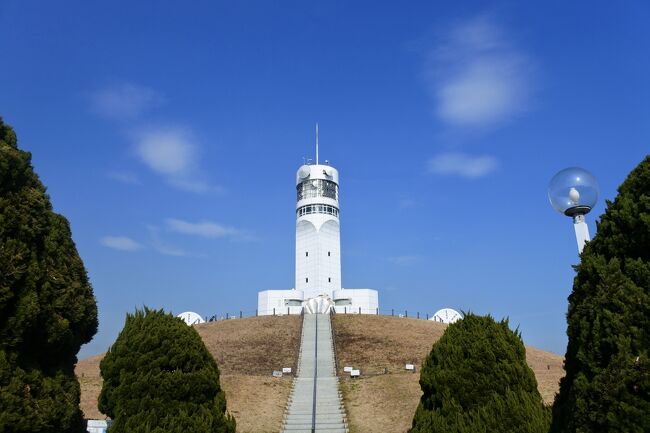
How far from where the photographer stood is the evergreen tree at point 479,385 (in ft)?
55.7

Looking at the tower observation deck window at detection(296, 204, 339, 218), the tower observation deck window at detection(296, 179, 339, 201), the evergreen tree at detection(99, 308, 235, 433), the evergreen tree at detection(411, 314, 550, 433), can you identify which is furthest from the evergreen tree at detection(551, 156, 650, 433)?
the tower observation deck window at detection(296, 179, 339, 201)

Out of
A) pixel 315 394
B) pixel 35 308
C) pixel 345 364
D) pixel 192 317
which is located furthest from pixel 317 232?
pixel 35 308

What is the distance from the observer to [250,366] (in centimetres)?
4184

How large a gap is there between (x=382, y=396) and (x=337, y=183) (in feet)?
184

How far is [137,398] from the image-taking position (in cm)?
1691

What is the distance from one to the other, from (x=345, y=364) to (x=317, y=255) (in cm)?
3758

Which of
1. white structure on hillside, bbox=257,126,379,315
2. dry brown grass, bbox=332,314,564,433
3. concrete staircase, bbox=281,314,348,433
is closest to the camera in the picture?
concrete staircase, bbox=281,314,348,433

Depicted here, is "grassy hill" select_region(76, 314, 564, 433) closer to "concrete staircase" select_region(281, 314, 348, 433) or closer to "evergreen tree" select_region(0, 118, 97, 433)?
"concrete staircase" select_region(281, 314, 348, 433)

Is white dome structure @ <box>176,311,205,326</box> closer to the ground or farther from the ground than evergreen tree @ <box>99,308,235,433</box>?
farther from the ground

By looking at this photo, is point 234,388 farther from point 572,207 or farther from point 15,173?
point 572,207

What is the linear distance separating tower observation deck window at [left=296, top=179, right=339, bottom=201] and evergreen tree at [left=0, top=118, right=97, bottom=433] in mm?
67426

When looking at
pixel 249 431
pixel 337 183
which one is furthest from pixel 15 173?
pixel 337 183

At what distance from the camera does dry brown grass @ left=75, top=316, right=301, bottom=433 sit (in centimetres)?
2884

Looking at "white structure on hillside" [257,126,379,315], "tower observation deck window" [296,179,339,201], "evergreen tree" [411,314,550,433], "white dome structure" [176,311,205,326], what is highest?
"tower observation deck window" [296,179,339,201]
